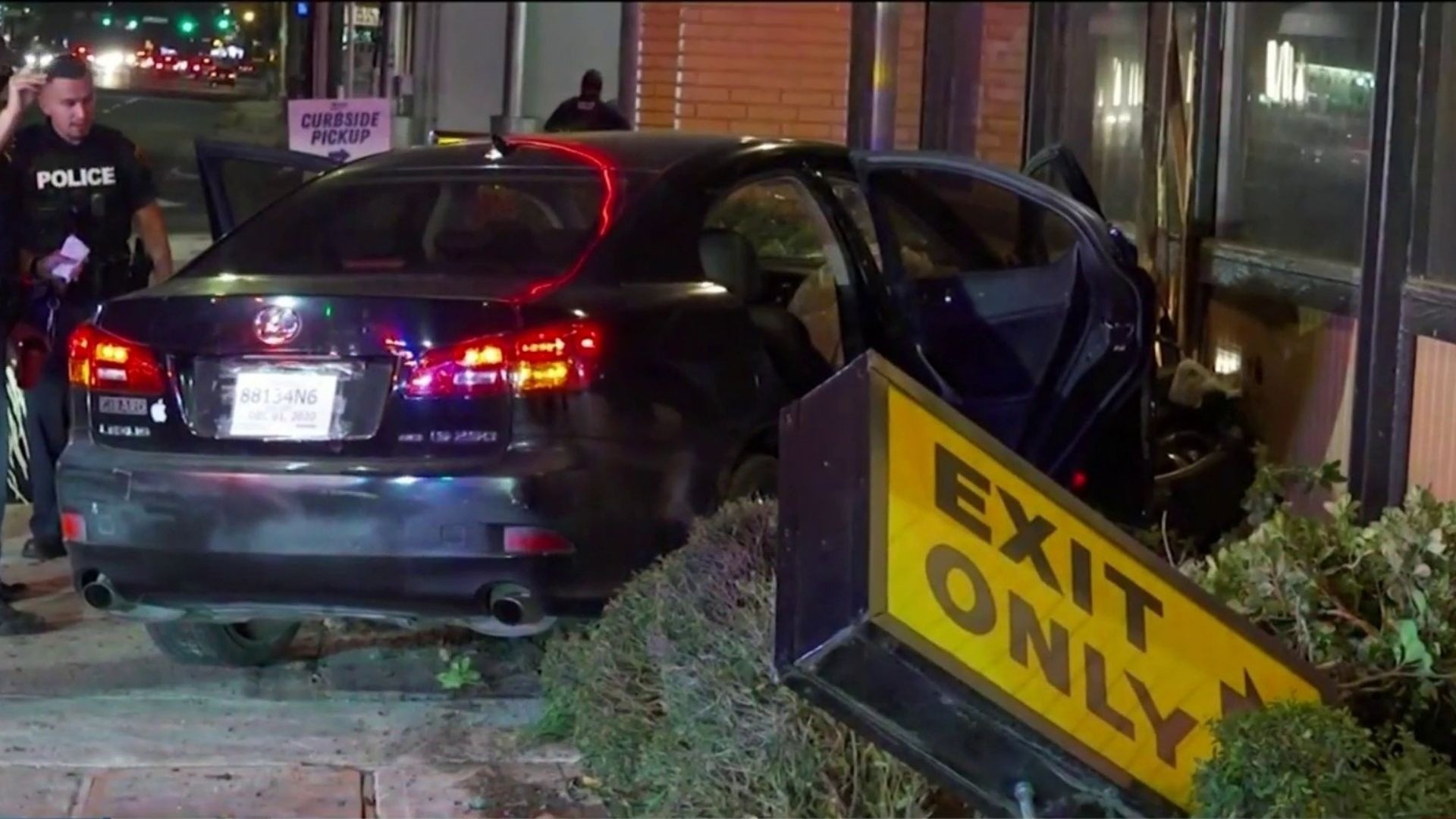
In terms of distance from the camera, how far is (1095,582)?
4.05 metres

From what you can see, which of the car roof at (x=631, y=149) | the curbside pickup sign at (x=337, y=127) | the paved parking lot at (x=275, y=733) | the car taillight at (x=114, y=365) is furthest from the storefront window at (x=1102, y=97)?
the car taillight at (x=114, y=365)

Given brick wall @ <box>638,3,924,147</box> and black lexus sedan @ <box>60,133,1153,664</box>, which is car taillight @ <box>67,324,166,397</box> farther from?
brick wall @ <box>638,3,924,147</box>

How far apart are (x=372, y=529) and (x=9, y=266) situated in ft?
7.87

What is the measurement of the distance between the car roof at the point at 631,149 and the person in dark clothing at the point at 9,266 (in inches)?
48.9

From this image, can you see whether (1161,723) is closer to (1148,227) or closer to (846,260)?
(846,260)

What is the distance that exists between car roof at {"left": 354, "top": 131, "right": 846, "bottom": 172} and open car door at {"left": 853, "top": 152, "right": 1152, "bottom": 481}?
355 millimetres

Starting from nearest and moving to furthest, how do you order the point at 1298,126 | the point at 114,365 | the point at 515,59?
the point at 114,365 < the point at 1298,126 < the point at 515,59

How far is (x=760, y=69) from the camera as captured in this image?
1219 centimetres

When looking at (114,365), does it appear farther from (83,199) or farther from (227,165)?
(83,199)

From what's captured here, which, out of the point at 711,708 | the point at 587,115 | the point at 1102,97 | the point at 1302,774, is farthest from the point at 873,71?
the point at 1302,774

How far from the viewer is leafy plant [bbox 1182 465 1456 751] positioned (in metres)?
4.74

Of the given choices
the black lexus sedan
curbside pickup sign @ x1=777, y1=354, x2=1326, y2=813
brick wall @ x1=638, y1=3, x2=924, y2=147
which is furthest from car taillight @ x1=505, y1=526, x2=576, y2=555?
brick wall @ x1=638, y1=3, x2=924, y2=147

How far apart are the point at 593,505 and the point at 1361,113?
3.78m

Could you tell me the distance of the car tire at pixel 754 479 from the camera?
5578mm
